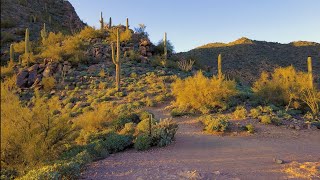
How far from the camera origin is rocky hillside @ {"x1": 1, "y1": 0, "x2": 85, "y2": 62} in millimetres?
36406

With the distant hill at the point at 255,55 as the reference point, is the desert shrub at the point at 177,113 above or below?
below

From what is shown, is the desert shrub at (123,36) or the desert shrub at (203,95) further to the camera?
the desert shrub at (123,36)

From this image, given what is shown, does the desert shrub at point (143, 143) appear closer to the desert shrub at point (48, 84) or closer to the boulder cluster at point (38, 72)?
the desert shrub at point (48, 84)

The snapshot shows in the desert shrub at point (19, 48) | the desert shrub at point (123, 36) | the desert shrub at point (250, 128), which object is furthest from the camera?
the desert shrub at point (123, 36)

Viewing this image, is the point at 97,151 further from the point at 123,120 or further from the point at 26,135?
the point at 123,120

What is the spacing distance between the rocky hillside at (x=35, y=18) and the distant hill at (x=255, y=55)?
1616 cm

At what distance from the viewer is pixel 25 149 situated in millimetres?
7941

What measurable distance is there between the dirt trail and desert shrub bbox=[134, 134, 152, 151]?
0.21 metres

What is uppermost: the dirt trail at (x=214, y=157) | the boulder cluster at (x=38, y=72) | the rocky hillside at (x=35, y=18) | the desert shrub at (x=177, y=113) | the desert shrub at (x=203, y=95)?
the rocky hillside at (x=35, y=18)

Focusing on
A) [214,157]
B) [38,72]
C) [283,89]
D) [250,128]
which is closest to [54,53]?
[38,72]

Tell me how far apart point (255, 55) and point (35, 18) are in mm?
31487

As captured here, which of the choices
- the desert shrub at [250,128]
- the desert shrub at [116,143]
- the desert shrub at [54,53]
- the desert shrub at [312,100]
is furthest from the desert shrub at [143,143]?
the desert shrub at [54,53]

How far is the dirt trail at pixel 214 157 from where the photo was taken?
8.09 metres

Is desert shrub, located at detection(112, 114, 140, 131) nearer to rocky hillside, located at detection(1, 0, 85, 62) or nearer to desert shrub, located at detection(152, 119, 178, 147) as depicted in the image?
desert shrub, located at detection(152, 119, 178, 147)
